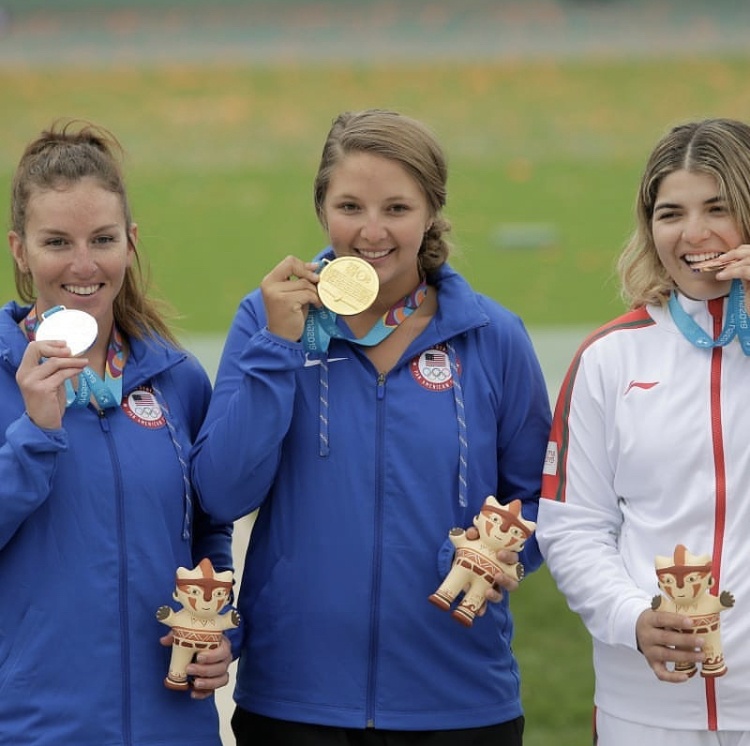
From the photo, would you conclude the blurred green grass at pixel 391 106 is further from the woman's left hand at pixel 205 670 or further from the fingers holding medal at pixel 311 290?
the woman's left hand at pixel 205 670

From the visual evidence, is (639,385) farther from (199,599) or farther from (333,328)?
(199,599)

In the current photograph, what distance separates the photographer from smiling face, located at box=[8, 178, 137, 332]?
3.69 meters

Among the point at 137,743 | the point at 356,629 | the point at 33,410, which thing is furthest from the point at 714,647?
the point at 33,410

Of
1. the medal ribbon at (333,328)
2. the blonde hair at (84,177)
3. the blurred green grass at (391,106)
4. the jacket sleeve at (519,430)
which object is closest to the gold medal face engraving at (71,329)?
the blonde hair at (84,177)

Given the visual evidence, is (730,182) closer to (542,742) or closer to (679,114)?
(542,742)

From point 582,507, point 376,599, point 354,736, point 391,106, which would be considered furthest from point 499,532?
point 391,106

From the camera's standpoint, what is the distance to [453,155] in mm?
26312

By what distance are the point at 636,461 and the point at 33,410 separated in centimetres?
145

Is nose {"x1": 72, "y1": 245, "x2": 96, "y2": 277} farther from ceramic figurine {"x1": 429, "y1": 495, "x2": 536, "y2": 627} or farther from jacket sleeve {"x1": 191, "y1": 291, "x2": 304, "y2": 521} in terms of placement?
ceramic figurine {"x1": 429, "y1": 495, "x2": 536, "y2": 627}

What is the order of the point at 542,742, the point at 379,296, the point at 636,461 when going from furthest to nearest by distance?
1. the point at 542,742
2. the point at 379,296
3. the point at 636,461

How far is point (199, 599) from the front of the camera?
3.58 metres

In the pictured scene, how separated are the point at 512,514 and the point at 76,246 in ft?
4.20

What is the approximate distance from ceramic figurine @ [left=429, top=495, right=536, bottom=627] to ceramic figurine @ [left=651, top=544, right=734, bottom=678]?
417 millimetres

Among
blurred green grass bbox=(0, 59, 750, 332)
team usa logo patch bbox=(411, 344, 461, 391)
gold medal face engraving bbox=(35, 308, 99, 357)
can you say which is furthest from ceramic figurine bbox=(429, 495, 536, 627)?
blurred green grass bbox=(0, 59, 750, 332)
